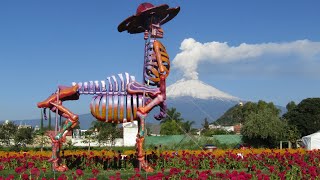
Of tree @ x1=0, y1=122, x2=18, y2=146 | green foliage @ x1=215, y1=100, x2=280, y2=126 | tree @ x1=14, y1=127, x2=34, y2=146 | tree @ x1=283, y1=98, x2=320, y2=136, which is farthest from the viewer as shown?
green foliage @ x1=215, y1=100, x2=280, y2=126

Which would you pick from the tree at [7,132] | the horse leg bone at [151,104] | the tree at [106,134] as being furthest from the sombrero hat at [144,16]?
the tree at [106,134]

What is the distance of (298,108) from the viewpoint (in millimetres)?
53188

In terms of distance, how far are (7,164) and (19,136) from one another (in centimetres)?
2675

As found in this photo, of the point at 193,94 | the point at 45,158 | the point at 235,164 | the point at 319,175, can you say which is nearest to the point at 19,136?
the point at 193,94

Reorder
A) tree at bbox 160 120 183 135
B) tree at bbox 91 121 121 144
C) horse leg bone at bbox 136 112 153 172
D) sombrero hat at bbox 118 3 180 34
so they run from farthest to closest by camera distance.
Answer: tree at bbox 160 120 183 135
tree at bbox 91 121 121 144
sombrero hat at bbox 118 3 180 34
horse leg bone at bbox 136 112 153 172

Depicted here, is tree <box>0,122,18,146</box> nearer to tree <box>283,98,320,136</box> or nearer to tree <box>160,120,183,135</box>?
tree <box>160,120,183,135</box>

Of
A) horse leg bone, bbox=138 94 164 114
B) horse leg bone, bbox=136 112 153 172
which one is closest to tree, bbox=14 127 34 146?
horse leg bone, bbox=136 112 153 172

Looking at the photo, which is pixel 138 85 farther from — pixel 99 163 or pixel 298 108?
pixel 298 108

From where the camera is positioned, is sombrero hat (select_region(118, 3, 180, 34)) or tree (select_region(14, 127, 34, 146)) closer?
sombrero hat (select_region(118, 3, 180, 34))

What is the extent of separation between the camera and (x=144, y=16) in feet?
51.6

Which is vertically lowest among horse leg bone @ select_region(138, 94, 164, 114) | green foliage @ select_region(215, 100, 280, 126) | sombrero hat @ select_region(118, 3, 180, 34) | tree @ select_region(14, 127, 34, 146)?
tree @ select_region(14, 127, 34, 146)

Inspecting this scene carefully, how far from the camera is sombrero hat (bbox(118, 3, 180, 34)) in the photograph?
15414 millimetres

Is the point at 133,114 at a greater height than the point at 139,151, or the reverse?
the point at 133,114

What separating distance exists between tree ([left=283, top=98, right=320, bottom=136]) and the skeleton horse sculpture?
36269 millimetres
